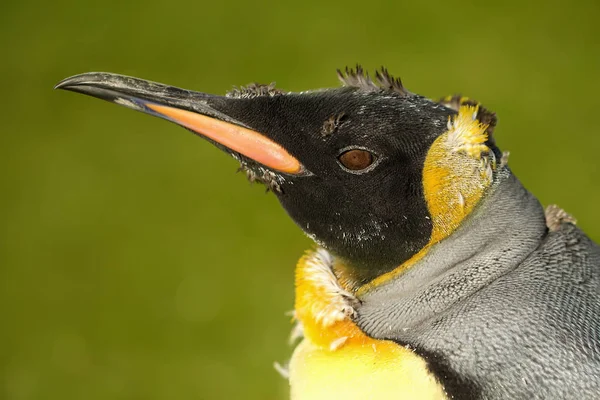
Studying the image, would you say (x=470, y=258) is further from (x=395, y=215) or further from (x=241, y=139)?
(x=241, y=139)

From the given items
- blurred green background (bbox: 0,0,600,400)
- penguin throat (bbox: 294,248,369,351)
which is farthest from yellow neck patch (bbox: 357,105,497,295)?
blurred green background (bbox: 0,0,600,400)

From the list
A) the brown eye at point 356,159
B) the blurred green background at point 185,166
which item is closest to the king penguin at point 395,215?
the brown eye at point 356,159

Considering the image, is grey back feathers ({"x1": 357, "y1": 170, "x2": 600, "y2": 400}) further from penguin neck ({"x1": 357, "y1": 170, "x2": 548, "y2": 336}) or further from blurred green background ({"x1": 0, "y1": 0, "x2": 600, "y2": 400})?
blurred green background ({"x1": 0, "y1": 0, "x2": 600, "y2": 400})

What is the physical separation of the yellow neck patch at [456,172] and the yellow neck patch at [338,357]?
129mm

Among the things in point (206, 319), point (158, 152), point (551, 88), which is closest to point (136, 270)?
point (206, 319)

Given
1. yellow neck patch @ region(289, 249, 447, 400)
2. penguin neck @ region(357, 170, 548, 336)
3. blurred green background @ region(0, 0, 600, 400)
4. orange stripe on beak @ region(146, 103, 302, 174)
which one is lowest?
yellow neck patch @ region(289, 249, 447, 400)

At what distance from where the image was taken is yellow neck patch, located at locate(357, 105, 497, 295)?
74cm

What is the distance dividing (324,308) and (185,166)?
1938 millimetres

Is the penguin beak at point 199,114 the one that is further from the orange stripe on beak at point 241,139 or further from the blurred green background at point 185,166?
the blurred green background at point 185,166

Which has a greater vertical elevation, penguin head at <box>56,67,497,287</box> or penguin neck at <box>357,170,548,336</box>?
penguin head at <box>56,67,497,287</box>

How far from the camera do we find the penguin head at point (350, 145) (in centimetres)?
73

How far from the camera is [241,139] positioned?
0.75 meters

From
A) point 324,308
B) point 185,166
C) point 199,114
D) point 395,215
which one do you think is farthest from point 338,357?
point 185,166

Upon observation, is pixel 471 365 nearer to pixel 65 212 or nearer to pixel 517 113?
pixel 65 212
